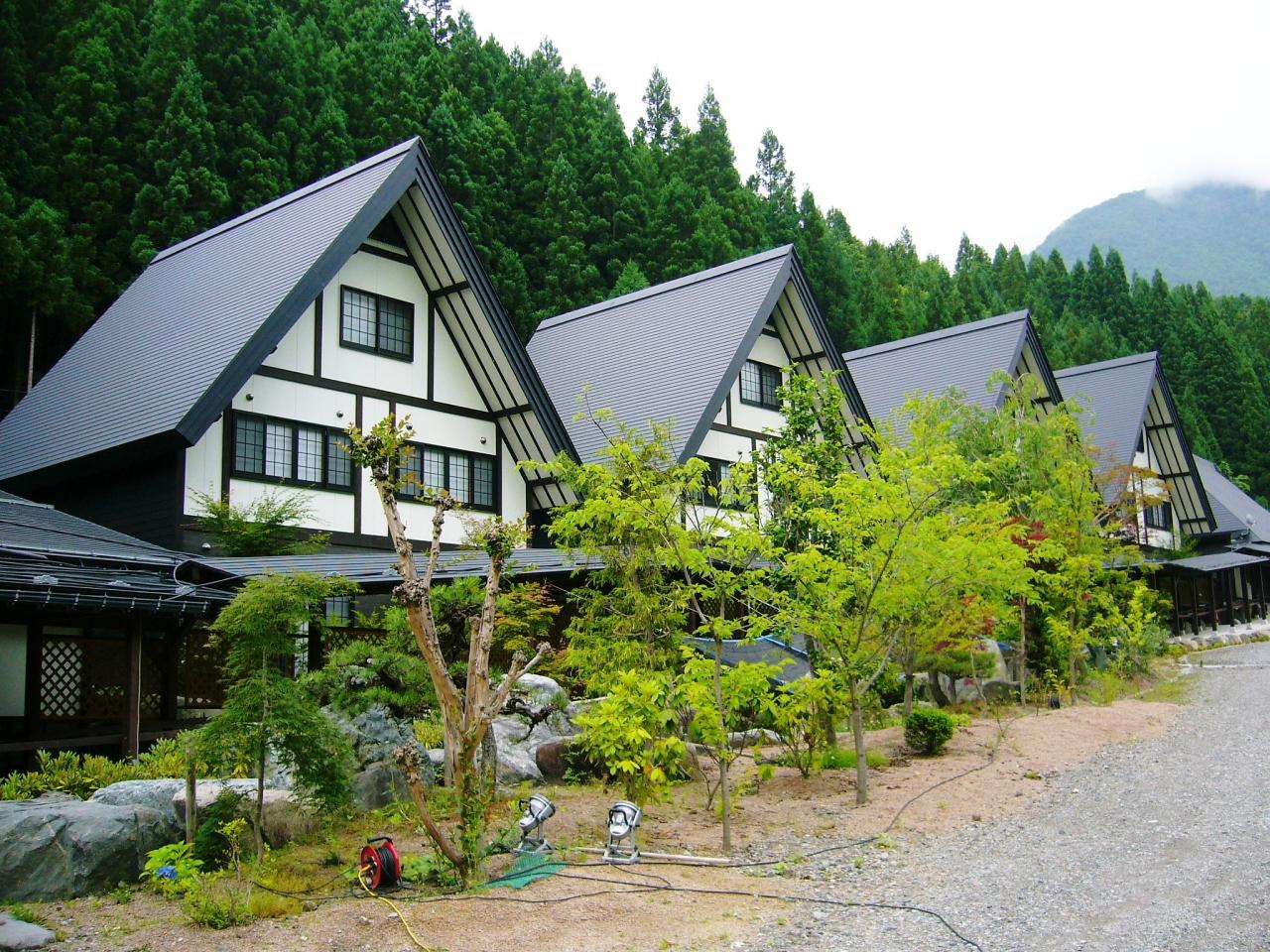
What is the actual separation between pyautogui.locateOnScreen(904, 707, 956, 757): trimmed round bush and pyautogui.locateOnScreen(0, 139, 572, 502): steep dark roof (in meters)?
8.42

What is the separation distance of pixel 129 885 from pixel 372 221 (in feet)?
39.0

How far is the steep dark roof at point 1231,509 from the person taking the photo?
1592 inches

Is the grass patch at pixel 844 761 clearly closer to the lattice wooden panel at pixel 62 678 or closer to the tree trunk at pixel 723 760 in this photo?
the tree trunk at pixel 723 760

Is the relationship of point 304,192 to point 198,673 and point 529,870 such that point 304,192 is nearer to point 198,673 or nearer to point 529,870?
point 198,673

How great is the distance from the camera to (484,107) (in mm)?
41312

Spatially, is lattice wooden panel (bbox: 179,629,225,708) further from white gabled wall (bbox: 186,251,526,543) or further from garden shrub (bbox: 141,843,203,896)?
garden shrub (bbox: 141,843,203,896)

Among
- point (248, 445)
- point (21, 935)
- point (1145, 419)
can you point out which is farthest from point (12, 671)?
point (1145, 419)

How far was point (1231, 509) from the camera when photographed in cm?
4278

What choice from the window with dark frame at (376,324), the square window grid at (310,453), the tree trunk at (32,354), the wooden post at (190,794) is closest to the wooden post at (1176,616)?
the window with dark frame at (376,324)

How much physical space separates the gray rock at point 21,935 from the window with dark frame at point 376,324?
12363 millimetres

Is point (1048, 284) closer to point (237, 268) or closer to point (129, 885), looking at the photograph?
point (237, 268)

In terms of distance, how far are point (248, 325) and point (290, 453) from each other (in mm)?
2065

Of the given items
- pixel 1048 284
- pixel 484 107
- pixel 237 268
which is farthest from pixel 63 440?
pixel 1048 284

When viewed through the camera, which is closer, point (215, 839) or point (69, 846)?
point (69, 846)
